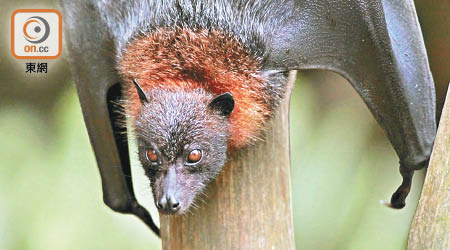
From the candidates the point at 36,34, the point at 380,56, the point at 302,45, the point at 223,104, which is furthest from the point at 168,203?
the point at 36,34

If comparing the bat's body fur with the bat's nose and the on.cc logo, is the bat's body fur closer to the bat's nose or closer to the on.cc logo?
the bat's nose

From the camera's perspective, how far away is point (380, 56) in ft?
6.64

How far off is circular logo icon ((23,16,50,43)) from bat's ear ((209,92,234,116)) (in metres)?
0.89

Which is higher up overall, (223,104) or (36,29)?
(223,104)

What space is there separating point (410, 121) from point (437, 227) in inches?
17.4

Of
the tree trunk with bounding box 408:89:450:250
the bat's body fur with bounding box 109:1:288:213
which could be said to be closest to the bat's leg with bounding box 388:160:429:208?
the tree trunk with bounding box 408:89:450:250

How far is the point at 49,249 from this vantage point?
9.23ft

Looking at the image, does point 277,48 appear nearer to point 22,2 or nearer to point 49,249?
point 22,2

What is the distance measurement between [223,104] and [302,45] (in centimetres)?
35

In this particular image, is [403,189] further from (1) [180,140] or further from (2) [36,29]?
(2) [36,29]

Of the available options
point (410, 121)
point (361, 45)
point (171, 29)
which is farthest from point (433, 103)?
point (171, 29)

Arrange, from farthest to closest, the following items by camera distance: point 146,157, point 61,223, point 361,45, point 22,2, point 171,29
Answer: point 61,223 < point 22,2 < point 361,45 < point 171,29 < point 146,157

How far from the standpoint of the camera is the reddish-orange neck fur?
1808 millimetres

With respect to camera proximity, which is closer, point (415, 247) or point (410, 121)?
point (415, 247)
